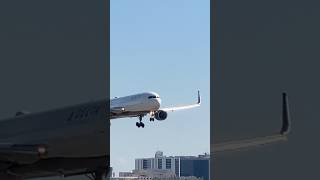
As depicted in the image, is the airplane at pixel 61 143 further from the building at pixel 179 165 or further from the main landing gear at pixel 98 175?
the building at pixel 179 165

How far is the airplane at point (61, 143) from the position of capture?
4.11 metres

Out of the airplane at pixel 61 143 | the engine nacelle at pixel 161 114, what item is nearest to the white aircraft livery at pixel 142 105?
the engine nacelle at pixel 161 114

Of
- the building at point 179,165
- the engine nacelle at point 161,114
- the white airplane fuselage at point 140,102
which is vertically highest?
the white airplane fuselage at point 140,102

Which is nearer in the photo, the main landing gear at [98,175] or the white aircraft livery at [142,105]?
the main landing gear at [98,175]
